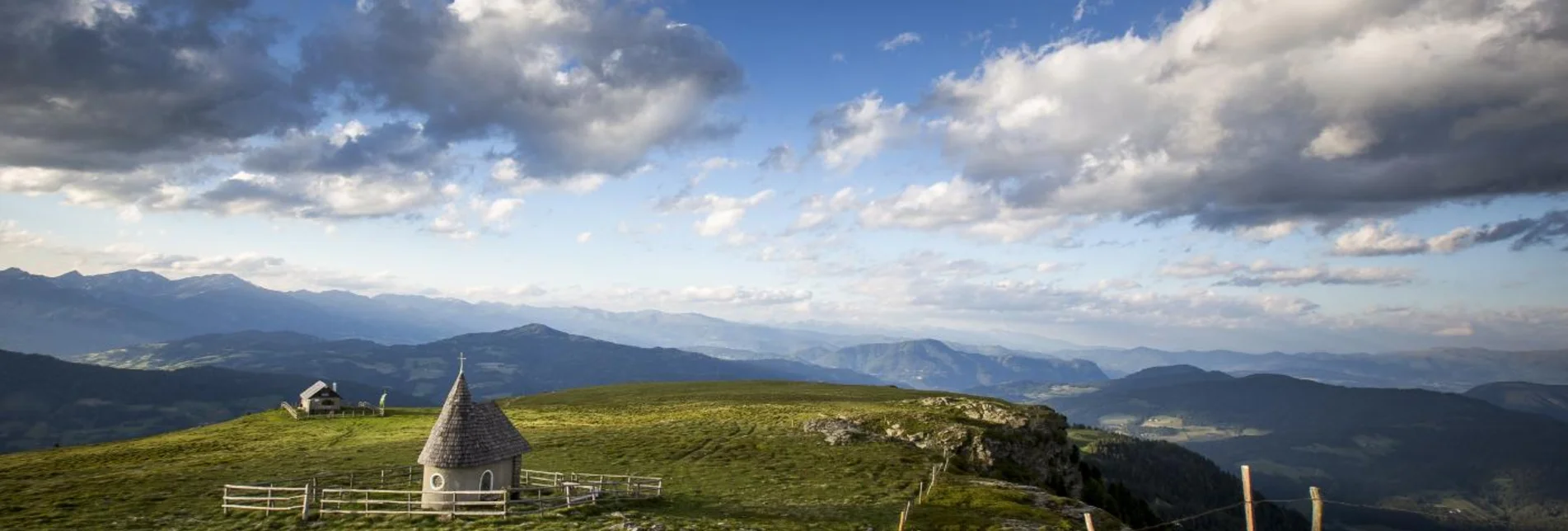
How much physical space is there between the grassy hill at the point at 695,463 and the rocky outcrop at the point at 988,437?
235mm

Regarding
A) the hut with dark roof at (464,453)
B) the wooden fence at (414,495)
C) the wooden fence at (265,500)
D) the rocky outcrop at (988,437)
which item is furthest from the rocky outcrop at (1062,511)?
the wooden fence at (265,500)

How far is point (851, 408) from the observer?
9725cm

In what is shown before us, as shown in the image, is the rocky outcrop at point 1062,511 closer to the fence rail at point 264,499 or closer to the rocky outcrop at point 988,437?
the rocky outcrop at point 988,437

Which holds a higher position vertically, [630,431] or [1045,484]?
[630,431]

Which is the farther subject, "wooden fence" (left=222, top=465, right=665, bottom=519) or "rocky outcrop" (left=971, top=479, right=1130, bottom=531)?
"rocky outcrop" (left=971, top=479, right=1130, bottom=531)

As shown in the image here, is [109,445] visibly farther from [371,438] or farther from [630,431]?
[630,431]

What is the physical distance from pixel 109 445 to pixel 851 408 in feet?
286

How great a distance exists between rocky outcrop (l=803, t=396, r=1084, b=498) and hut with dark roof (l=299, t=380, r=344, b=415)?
77.0 m

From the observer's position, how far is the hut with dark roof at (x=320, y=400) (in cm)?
10838

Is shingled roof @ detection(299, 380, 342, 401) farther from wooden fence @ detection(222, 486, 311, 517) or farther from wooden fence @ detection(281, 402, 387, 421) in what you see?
wooden fence @ detection(222, 486, 311, 517)

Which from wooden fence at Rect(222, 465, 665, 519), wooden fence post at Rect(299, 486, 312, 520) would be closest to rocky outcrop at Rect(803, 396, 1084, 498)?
wooden fence at Rect(222, 465, 665, 519)

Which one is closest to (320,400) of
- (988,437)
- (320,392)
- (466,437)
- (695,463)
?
(320,392)

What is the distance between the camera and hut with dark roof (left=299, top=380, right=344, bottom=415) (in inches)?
4267

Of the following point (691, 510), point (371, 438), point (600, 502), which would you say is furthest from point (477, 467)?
point (371, 438)
